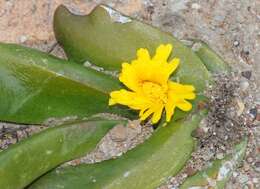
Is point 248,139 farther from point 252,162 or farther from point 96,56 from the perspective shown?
point 96,56

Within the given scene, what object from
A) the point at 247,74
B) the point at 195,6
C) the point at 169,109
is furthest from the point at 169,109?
the point at 195,6

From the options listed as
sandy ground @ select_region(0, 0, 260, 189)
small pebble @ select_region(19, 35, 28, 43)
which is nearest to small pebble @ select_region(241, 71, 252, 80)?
sandy ground @ select_region(0, 0, 260, 189)

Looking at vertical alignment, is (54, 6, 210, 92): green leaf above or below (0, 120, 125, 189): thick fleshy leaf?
above

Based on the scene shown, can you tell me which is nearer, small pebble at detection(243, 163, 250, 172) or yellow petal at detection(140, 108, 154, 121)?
yellow petal at detection(140, 108, 154, 121)

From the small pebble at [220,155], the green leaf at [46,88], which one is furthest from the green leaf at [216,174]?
the green leaf at [46,88]

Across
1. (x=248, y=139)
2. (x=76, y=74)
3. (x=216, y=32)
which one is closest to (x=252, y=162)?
(x=248, y=139)

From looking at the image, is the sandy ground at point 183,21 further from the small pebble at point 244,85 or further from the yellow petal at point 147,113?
the yellow petal at point 147,113

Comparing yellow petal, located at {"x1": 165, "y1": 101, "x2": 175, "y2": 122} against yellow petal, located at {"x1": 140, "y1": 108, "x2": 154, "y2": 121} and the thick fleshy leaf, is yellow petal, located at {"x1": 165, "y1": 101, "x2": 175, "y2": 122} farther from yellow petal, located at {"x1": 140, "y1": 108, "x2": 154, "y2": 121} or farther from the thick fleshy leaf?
the thick fleshy leaf
